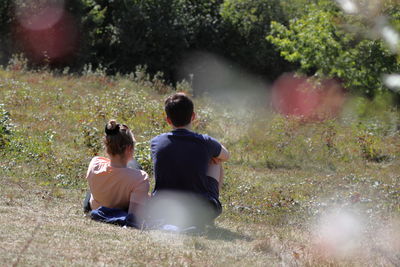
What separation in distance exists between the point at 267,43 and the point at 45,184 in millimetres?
20857

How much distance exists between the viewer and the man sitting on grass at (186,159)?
6387 millimetres

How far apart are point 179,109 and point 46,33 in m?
16.7

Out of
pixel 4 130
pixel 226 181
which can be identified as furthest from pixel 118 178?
pixel 4 130

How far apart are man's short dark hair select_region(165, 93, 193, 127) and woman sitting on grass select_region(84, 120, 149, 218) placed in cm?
49

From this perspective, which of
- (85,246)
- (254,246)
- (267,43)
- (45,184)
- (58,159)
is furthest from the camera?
(267,43)

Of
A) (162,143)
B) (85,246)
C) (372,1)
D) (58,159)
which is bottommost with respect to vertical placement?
(58,159)

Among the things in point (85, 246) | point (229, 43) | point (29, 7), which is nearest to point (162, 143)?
point (85, 246)

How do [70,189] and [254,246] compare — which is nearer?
[254,246]

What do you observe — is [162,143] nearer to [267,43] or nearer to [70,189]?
→ [70,189]

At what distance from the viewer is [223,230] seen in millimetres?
6688

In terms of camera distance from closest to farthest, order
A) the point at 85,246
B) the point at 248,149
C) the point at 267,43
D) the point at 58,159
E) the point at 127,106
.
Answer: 1. the point at 85,246
2. the point at 58,159
3. the point at 248,149
4. the point at 127,106
5. the point at 267,43

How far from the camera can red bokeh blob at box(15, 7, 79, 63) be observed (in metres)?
21.8

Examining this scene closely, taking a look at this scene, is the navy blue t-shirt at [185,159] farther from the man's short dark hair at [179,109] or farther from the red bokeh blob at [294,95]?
the red bokeh blob at [294,95]

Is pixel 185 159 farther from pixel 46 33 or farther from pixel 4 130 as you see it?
pixel 46 33
